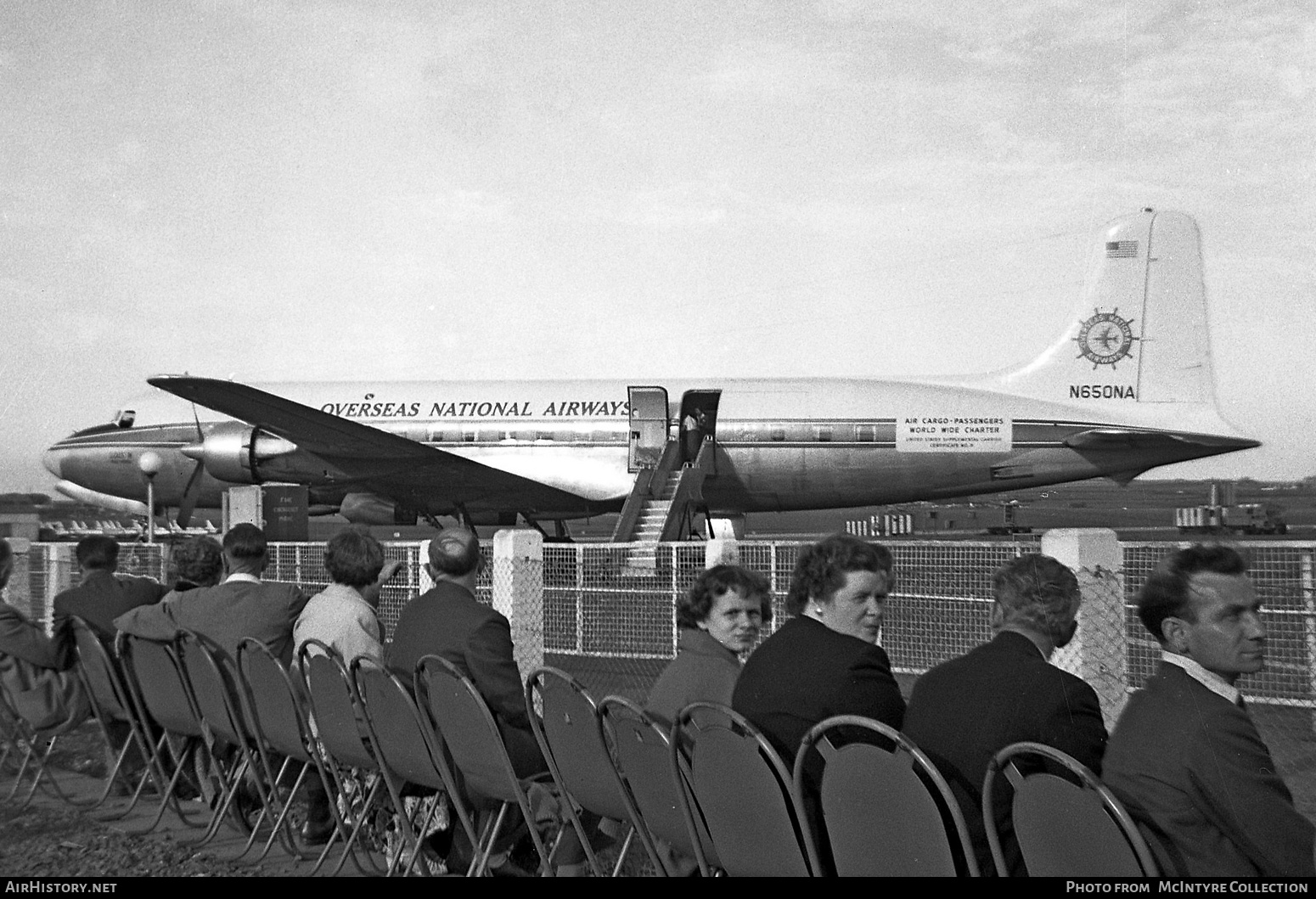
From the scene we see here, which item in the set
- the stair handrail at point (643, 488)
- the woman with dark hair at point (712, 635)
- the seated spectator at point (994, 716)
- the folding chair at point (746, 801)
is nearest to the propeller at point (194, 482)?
the stair handrail at point (643, 488)

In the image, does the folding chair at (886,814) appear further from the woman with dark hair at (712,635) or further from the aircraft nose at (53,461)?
the aircraft nose at (53,461)

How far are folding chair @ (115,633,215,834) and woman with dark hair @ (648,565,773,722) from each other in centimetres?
224

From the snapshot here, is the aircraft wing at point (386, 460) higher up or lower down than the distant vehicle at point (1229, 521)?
higher up

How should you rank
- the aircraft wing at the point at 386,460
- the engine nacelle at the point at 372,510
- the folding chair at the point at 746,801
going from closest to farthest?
the folding chair at the point at 746,801 < the aircraft wing at the point at 386,460 < the engine nacelle at the point at 372,510

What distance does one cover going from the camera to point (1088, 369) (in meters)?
17.5

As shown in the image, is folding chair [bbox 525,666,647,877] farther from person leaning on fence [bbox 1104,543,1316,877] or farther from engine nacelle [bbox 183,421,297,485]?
engine nacelle [bbox 183,421,297,485]

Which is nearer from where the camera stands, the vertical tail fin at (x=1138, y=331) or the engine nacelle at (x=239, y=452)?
the engine nacelle at (x=239, y=452)

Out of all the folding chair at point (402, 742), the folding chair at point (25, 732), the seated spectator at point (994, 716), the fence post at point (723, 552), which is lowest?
the folding chair at point (25, 732)

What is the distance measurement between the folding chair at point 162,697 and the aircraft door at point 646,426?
1201 cm

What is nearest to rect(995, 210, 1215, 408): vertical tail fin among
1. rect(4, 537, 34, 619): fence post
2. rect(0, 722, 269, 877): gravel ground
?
rect(4, 537, 34, 619): fence post

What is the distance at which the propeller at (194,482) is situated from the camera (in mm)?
16703

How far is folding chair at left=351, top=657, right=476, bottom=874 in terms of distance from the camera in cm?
363

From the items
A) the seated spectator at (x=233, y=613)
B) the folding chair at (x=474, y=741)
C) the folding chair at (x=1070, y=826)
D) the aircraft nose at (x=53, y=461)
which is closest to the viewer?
the folding chair at (x=1070, y=826)
